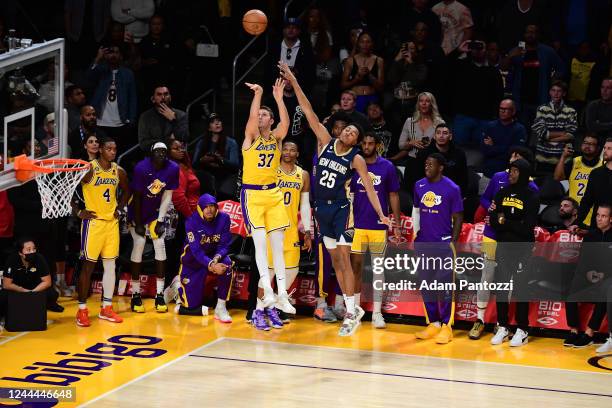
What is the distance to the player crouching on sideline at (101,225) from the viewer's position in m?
12.8

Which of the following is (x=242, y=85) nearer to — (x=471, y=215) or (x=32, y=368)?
(x=471, y=215)

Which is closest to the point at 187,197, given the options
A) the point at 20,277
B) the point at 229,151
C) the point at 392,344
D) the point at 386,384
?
the point at 229,151

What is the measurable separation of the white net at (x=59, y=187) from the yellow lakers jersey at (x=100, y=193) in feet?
Answer: 1.84

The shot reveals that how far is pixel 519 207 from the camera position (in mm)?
12008

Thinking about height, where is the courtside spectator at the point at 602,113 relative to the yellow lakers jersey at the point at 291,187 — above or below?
above

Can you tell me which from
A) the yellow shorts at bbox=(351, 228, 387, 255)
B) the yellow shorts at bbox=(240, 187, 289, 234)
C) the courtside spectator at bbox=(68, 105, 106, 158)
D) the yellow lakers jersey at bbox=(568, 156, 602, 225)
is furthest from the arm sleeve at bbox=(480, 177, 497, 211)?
the courtside spectator at bbox=(68, 105, 106, 158)

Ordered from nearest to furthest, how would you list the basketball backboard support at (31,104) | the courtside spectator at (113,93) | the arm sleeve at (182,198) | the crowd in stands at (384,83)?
the basketball backboard support at (31,104) < the arm sleeve at (182,198) < the crowd in stands at (384,83) < the courtside spectator at (113,93)

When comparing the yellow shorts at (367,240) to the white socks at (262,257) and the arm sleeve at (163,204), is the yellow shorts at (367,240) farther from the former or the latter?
the arm sleeve at (163,204)

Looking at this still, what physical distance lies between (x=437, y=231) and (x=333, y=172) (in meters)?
1.41

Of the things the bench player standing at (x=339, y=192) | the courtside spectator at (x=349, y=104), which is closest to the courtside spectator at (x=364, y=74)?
the courtside spectator at (x=349, y=104)

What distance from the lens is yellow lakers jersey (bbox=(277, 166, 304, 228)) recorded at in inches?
512

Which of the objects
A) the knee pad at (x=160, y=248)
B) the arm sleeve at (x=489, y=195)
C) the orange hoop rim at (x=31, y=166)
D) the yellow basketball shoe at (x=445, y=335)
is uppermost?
the orange hoop rim at (x=31, y=166)

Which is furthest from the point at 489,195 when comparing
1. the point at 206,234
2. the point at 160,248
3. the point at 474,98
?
the point at 160,248

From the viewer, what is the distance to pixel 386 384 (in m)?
10.8
